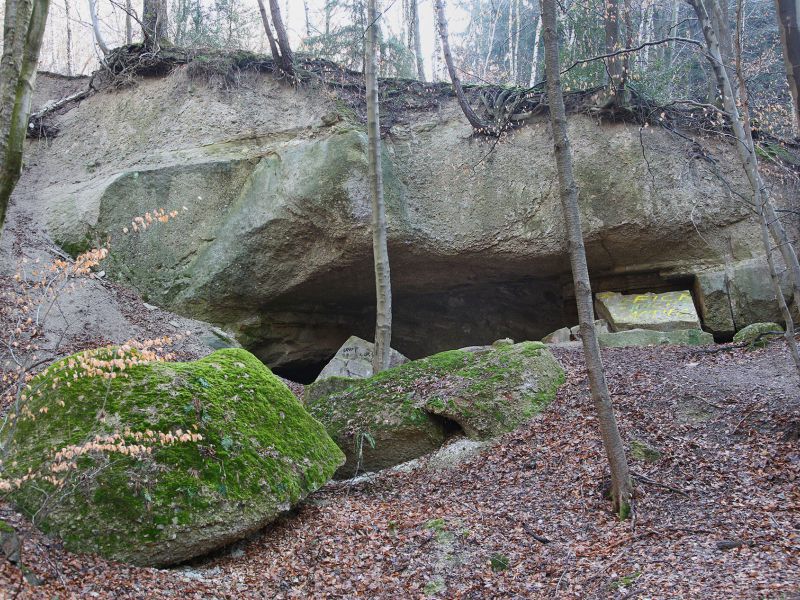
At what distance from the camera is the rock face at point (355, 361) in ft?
41.0

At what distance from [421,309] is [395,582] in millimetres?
11038

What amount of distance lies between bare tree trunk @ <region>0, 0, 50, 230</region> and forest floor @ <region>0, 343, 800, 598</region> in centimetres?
277

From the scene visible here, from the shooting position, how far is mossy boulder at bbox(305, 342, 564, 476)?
8250 millimetres

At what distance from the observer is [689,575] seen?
4758 millimetres

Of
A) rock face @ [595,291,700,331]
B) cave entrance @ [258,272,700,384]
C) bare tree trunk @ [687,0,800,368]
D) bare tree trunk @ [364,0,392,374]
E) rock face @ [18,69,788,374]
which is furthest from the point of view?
cave entrance @ [258,272,700,384]

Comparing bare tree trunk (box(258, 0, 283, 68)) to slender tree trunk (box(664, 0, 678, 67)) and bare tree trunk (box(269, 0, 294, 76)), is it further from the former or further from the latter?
slender tree trunk (box(664, 0, 678, 67))

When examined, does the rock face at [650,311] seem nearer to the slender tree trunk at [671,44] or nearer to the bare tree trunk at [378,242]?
the bare tree trunk at [378,242]

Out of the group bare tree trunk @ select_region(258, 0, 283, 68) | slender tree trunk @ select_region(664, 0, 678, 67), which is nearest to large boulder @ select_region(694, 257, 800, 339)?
bare tree trunk @ select_region(258, 0, 283, 68)

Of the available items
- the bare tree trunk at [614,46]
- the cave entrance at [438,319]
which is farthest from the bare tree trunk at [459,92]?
the cave entrance at [438,319]

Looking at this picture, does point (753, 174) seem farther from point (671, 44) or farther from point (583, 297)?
point (671, 44)

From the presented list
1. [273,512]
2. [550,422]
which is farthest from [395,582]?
[550,422]

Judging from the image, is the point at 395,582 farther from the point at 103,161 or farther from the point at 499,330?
the point at 103,161

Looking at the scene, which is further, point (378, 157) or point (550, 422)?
point (378, 157)

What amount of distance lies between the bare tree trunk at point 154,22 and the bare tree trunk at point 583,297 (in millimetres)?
11622
